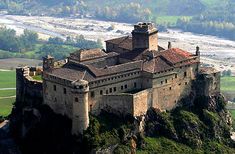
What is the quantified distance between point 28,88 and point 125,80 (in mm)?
12556

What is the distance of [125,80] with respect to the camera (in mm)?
63656

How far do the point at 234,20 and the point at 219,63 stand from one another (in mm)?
56684

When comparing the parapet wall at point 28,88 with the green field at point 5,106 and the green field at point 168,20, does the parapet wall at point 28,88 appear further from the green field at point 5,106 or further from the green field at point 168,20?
the green field at point 168,20

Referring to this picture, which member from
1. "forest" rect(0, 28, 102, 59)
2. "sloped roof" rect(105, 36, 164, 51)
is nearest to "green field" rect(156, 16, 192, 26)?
"forest" rect(0, 28, 102, 59)

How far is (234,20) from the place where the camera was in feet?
616

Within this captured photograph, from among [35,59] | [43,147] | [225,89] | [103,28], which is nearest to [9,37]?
[35,59]

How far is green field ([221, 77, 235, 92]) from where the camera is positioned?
379 feet

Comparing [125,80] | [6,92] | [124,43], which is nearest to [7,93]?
[6,92]

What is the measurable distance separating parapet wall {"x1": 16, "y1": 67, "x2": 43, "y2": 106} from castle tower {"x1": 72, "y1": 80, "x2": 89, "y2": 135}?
889 cm

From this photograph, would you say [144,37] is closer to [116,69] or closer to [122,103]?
[116,69]

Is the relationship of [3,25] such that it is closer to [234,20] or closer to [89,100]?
[234,20]

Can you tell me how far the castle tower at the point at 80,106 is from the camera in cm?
5825

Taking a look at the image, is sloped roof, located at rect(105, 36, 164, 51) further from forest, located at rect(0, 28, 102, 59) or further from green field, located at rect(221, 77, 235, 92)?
forest, located at rect(0, 28, 102, 59)

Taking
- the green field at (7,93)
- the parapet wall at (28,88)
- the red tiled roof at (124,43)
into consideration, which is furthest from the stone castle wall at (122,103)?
the green field at (7,93)
